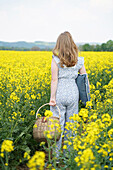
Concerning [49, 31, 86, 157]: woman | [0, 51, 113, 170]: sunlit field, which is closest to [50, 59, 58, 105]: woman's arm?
[49, 31, 86, 157]: woman

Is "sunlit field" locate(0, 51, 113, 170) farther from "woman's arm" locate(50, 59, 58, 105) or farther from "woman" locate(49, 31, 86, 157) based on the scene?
"woman's arm" locate(50, 59, 58, 105)

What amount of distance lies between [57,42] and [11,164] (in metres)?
1.69

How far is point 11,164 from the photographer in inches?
114

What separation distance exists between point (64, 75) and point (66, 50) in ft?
1.17

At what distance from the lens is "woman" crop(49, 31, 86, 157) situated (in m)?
3.02

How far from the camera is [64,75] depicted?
316 cm

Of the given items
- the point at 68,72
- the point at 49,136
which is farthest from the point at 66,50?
the point at 49,136

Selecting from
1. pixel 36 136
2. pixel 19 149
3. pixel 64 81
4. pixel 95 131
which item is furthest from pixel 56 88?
pixel 95 131

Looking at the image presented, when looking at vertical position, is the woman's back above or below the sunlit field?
above

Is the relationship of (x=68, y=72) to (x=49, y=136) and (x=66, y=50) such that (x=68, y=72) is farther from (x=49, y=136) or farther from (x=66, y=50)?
(x=49, y=136)

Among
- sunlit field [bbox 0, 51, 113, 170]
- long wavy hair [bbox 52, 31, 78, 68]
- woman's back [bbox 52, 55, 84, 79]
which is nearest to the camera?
sunlit field [bbox 0, 51, 113, 170]

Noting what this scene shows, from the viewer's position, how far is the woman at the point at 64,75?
3.02 m

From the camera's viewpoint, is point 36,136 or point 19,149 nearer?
point 36,136

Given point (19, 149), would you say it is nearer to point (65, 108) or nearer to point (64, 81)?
point (65, 108)
